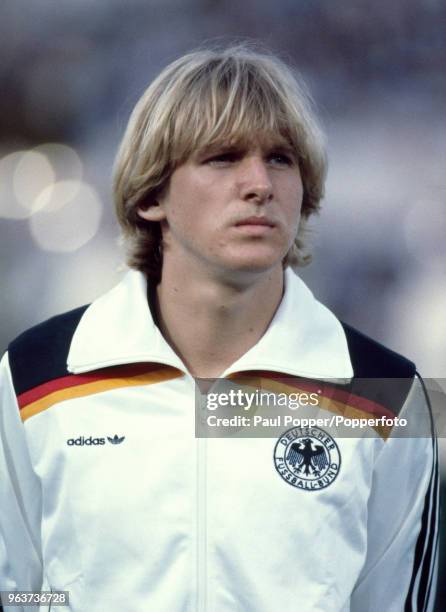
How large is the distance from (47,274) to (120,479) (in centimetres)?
154

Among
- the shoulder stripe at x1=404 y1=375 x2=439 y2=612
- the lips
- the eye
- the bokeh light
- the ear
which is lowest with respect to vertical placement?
the shoulder stripe at x1=404 y1=375 x2=439 y2=612

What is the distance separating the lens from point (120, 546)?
4.62ft

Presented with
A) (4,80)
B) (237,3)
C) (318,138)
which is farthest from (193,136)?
(4,80)

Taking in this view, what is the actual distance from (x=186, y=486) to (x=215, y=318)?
11.3 inches

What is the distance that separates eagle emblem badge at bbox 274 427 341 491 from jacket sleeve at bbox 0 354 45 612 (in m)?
0.45

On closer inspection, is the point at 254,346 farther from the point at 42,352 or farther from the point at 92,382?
the point at 42,352

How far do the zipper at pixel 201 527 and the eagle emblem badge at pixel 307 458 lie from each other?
121mm

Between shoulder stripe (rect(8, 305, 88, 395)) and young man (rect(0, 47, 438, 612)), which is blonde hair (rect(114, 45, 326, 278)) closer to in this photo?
young man (rect(0, 47, 438, 612))

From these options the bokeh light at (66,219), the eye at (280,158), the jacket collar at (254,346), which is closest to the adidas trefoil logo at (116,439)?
the jacket collar at (254,346)

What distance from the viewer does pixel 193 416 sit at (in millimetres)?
1448

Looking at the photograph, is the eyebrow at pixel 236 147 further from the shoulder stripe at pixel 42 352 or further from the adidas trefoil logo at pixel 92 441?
the adidas trefoil logo at pixel 92 441

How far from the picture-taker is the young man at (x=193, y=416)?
4.59ft

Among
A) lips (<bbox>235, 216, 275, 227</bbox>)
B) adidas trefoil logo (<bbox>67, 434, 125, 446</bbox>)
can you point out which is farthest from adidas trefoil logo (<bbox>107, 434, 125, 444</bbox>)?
lips (<bbox>235, 216, 275, 227</bbox>)

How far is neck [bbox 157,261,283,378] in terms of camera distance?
4.90 feet
